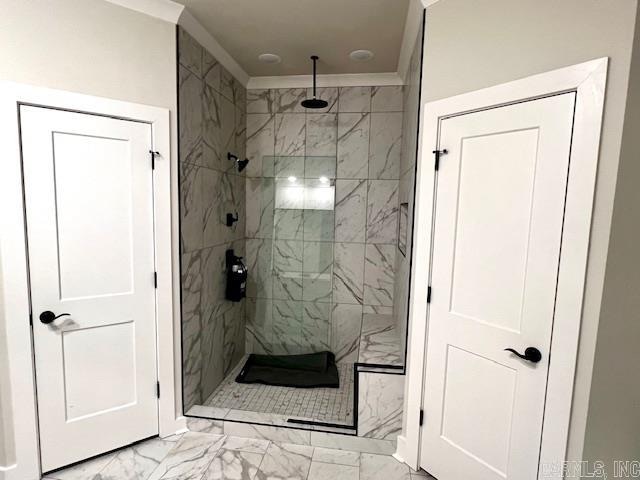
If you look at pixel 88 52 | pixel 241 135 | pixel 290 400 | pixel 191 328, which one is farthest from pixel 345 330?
pixel 88 52

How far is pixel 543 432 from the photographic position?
1.44 metres

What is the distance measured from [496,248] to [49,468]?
2.72 meters

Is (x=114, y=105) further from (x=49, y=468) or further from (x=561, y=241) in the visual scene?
(x=561, y=241)

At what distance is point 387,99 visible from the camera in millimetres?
3174

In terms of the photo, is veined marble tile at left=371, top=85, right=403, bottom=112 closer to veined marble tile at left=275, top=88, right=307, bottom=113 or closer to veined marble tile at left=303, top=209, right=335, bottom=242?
veined marble tile at left=275, top=88, right=307, bottom=113

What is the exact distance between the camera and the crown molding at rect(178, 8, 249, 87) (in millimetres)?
2156

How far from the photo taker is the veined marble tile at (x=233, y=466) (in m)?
1.96

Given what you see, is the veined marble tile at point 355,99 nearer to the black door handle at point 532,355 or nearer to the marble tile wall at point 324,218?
the marble tile wall at point 324,218

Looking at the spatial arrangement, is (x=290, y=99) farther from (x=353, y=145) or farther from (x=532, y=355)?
(x=532, y=355)

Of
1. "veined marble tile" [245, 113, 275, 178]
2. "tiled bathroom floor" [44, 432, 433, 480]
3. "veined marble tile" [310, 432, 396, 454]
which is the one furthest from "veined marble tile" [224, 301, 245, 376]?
"veined marble tile" [245, 113, 275, 178]

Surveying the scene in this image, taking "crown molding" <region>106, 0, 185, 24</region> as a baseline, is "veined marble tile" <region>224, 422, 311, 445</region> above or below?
below

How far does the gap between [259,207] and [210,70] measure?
1314 millimetres

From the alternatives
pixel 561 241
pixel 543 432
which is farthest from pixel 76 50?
pixel 543 432

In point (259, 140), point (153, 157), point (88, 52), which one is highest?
point (88, 52)
